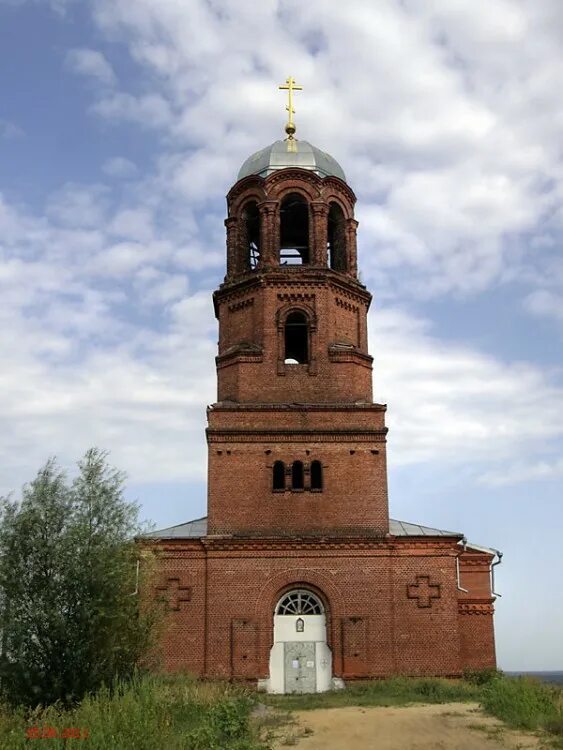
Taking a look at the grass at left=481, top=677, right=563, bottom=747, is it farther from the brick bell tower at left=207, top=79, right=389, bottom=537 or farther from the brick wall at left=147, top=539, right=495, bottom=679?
the brick bell tower at left=207, top=79, right=389, bottom=537

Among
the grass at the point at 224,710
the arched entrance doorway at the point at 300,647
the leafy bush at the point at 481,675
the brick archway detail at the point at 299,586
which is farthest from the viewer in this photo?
the brick archway detail at the point at 299,586

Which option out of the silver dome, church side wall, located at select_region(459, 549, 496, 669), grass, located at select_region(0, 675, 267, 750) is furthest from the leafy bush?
the silver dome

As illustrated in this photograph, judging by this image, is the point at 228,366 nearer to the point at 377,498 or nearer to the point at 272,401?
the point at 272,401

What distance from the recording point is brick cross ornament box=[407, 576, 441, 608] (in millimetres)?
22531

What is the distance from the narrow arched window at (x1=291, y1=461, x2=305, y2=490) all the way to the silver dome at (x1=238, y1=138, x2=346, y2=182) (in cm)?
893

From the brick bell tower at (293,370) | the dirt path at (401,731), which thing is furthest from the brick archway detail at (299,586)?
the dirt path at (401,731)

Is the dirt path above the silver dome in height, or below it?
below

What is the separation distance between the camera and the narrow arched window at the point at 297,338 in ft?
82.9

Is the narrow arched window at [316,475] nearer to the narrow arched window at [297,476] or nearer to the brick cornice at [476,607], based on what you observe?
the narrow arched window at [297,476]

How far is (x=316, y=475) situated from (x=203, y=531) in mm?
3505

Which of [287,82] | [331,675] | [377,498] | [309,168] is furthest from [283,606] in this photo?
[287,82]

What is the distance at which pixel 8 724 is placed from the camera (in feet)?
40.7

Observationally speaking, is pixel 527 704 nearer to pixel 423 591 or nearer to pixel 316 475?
pixel 423 591

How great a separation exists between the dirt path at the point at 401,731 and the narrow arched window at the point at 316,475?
23.3 ft
